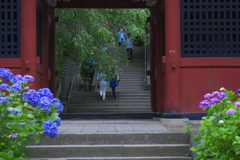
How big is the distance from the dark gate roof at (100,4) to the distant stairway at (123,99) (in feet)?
20.1

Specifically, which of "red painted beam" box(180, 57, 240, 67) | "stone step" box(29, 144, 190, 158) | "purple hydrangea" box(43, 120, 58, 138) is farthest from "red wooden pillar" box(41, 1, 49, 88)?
"purple hydrangea" box(43, 120, 58, 138)

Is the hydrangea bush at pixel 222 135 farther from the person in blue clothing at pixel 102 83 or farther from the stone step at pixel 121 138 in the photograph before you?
the person in blue clothing at pixel 102 83

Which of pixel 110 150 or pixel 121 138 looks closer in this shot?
pixel 110 150

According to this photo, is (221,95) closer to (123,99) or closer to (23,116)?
(23,116)

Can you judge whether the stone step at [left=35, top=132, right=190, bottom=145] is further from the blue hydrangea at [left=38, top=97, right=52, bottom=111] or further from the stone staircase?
the blue hydrangea at [left=38, top=97, right=52, bottom=111]

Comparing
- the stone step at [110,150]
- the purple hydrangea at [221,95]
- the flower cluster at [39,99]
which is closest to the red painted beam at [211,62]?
the stone step at [110,150]

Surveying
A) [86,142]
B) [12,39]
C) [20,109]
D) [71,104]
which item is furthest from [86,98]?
[20,109]

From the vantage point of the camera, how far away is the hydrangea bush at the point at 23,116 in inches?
203

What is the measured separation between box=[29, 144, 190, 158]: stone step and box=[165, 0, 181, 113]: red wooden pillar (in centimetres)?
276

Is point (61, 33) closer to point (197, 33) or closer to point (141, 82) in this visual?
point (141, 82)

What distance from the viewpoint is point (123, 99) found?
20.4 metres

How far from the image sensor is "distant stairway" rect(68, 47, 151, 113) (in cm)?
1939

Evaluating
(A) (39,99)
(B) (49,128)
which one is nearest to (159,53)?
(A) (39,99)

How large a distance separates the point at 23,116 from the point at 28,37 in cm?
→ 515
